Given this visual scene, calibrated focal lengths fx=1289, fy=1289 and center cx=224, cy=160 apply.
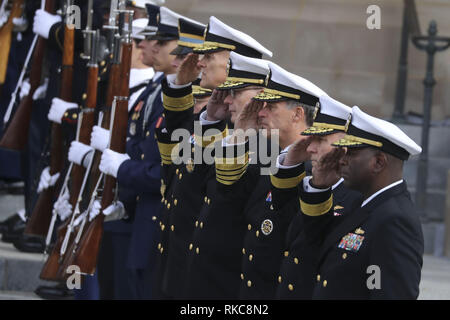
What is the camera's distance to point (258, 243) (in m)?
5.23

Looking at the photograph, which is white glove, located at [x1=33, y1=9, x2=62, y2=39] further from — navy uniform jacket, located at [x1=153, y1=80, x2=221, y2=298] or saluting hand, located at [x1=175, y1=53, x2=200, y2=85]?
saluting hand, located at [x1=175, y1=53, x2=200, y2=85]

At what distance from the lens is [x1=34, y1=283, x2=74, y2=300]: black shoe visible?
316 inches

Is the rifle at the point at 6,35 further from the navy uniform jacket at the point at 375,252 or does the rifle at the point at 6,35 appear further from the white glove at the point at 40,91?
the navy uniform jacket at the point at 375,252

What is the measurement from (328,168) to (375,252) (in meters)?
0.37

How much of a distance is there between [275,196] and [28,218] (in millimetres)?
3301

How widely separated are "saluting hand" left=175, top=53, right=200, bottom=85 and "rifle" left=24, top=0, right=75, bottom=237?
186 cm

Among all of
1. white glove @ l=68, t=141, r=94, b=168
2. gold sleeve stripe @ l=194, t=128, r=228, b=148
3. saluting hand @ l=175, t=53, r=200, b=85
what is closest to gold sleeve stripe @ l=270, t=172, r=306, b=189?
gold sleeve stripe @ l=194, t=128, r=228, b=148

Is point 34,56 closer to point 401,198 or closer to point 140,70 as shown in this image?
point 140,70

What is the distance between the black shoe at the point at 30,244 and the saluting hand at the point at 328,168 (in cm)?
430

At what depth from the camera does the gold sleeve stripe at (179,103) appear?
6.21 metres

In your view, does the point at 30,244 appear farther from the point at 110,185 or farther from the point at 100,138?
the point at 110,185

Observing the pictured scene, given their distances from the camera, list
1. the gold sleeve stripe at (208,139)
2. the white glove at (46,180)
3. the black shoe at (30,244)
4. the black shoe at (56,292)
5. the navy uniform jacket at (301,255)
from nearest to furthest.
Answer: the navy uniform jacket at (301,255) → the gold sleeve stripe at (208,139) → the white glove at (46,180) → the black shoe at (56,292) → the black shoe at (30,244)

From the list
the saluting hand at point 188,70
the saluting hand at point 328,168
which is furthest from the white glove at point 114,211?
the saluting hand at point 328,168

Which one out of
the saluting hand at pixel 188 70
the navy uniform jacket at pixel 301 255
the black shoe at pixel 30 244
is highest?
the saluting hand at pixel 188 70
